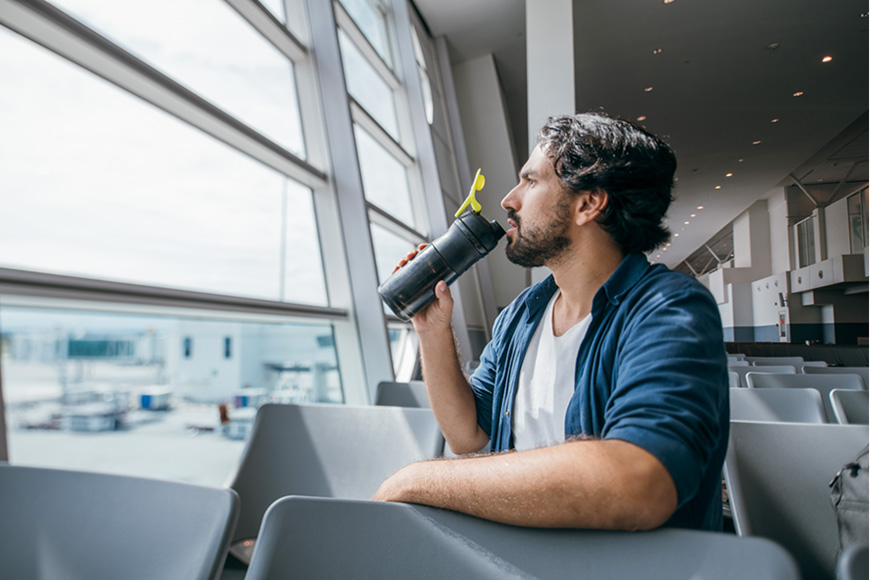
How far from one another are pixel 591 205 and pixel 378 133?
11.5ft

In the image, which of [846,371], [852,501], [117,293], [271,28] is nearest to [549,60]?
[271,28]

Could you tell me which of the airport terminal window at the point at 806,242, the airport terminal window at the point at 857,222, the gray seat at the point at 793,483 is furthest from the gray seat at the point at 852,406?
the airport terminal window at the point at 806,242

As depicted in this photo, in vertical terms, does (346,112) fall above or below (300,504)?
above

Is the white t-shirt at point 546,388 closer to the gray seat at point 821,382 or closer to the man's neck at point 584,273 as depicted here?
the man's neck at point 584,273

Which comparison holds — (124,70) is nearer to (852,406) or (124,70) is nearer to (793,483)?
(793,483)

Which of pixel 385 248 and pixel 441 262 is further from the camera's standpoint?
pixel 385 248

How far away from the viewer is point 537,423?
1.00m

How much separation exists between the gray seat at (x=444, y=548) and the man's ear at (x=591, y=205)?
2.09 feet

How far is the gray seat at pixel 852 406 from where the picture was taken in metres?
1.85

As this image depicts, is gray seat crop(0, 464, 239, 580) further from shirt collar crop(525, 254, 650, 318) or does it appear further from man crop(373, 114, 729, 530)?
shirt collar crop(525, 254, 650, 318)

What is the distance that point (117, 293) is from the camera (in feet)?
5.30

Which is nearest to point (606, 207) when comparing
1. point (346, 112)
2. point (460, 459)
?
point (460, 459)

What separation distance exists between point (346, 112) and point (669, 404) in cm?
287

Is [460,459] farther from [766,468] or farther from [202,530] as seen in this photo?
[766,468]
